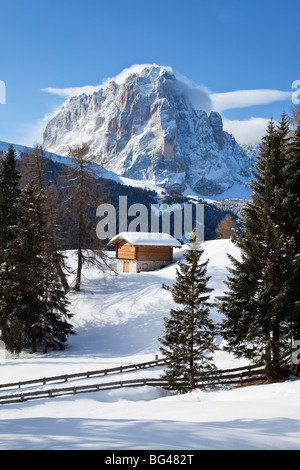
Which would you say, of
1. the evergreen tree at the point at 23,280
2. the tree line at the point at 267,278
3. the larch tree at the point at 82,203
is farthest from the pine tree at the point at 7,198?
the tree line at the point at 267,278

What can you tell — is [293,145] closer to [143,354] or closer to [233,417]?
[233,417]

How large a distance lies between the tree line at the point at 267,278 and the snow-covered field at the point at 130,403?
165 centimetres

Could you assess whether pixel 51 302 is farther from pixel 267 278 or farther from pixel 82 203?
pixel 267 278

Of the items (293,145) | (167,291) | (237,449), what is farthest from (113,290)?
(237,449)

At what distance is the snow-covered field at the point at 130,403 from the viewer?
7180 millimetres

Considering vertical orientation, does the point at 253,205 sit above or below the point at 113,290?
above

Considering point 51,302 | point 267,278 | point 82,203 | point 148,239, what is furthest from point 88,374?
point 148,239

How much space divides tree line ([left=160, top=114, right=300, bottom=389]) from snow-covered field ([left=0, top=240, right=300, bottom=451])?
5.40 ft

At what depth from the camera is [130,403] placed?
1467 centimetres

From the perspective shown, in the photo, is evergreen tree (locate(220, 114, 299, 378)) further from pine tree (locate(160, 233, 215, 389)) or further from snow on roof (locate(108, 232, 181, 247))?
snow on roof (locate(108, 232, 181, 247))

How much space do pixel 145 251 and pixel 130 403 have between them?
85.3ft

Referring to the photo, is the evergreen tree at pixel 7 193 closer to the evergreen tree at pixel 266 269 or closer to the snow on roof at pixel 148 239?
the snow on roof at pixel 148 239

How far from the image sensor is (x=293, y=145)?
16312 millimetres
